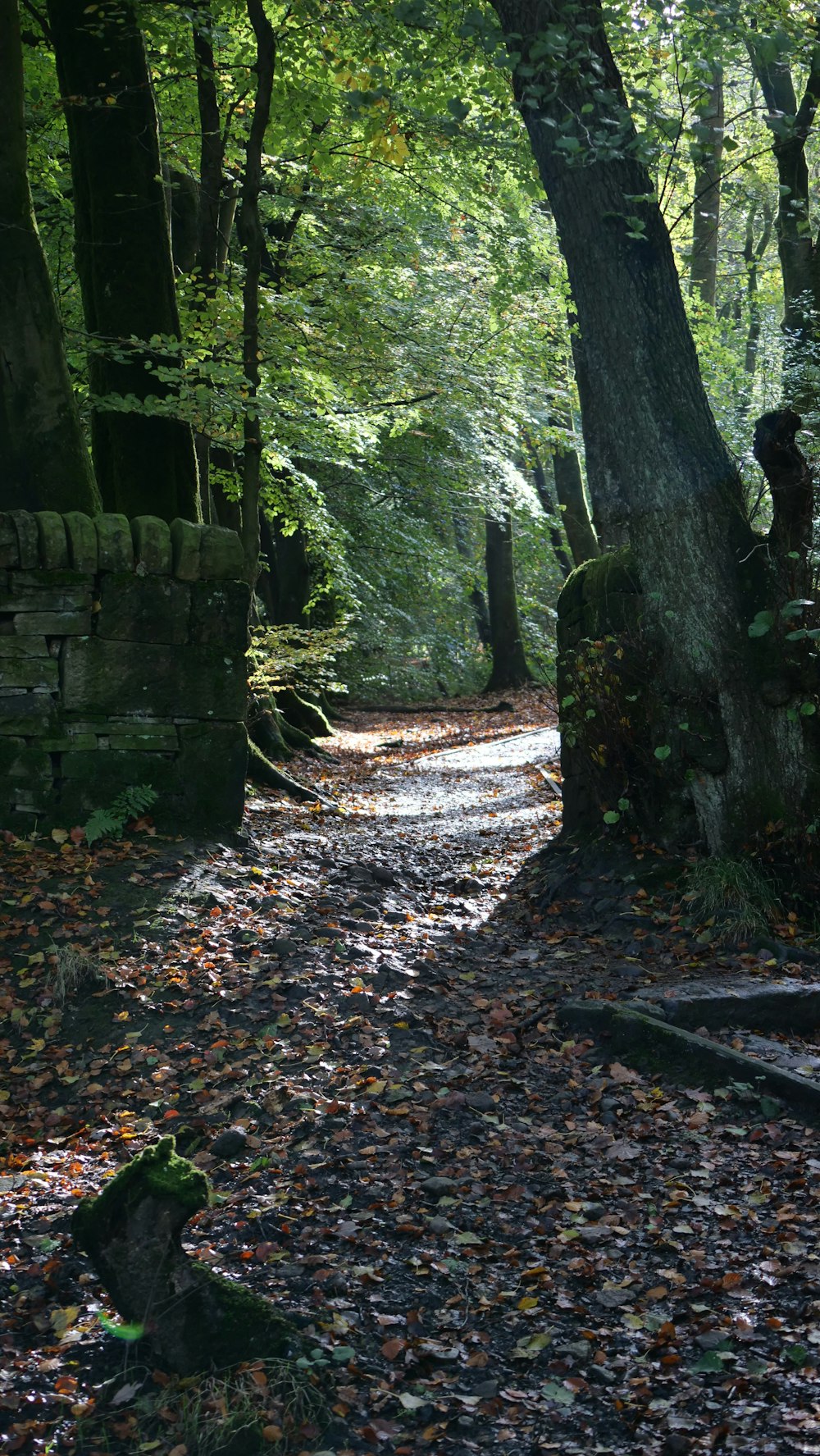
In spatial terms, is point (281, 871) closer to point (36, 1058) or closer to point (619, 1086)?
point (36, 1058)

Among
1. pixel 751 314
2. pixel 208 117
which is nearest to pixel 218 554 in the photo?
pixel 208 117

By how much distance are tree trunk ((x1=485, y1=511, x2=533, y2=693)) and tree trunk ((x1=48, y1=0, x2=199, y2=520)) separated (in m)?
12.7

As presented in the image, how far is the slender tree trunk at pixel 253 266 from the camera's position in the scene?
8.75 meters

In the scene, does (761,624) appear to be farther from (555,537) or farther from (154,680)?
(555,537)

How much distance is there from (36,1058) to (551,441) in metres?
13.7

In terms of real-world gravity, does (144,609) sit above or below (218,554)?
below

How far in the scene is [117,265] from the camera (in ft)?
29.4

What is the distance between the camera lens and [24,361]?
8062mm

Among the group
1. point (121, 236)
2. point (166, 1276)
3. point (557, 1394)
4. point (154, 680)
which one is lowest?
point (557, 1394)

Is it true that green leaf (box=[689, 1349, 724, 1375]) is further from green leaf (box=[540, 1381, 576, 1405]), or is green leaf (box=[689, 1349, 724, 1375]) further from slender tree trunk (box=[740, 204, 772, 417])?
slender tree trunk (box=[740, 204, 772, 417])

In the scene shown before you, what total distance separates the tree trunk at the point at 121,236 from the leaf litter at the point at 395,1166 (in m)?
3.31

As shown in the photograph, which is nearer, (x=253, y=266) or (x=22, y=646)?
(x=22, y=646)

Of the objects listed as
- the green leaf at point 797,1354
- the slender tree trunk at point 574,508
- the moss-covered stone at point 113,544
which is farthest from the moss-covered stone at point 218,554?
the slender tree trunk at point 574,508

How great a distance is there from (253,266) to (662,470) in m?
4.52
